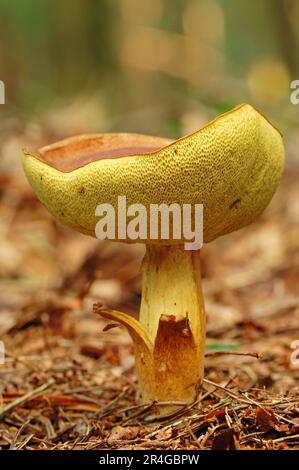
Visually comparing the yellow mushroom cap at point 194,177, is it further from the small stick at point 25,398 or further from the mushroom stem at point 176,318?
the small stick at point 25,398

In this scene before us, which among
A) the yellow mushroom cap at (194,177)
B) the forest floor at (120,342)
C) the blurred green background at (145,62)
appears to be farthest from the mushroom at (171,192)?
the blurred green background at (145,62)

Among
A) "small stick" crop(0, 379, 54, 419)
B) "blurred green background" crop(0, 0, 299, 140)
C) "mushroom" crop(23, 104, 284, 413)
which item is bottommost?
"small stick" crop(0, 379, 54, 419)

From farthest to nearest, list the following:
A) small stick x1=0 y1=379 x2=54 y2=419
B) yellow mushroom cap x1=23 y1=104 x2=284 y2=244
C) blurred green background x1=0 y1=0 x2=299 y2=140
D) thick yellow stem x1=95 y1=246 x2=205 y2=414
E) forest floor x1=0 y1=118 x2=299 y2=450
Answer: blurred green background x1=0 y1=0 x2=299 y2=140 < small stick x1=0 y1=379 x2=54 y2=419 < thick yellow stem x1=95 y1=246 x2=205 y2=414 < forest floor x1=0 y1=118 x2=299 y2=450 < yellow mushroom cap x1=23 y1=104 x2=284 y2=244

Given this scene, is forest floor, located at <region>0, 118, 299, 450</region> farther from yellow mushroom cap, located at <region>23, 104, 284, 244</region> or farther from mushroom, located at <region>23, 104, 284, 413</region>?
yellow mushroom cap, located at <region>23, 104, 284, 244</region>

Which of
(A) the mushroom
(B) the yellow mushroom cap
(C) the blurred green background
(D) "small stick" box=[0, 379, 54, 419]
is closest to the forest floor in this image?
(D) "small stick" box=[0, 379, 54, 419]

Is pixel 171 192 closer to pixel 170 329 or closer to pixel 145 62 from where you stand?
pixel 170 329

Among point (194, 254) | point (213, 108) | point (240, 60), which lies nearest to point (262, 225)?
point (213, 108)

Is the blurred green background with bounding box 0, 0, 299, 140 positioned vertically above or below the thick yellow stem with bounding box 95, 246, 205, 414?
above
